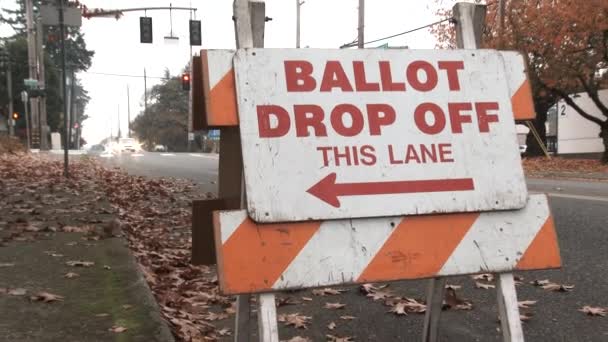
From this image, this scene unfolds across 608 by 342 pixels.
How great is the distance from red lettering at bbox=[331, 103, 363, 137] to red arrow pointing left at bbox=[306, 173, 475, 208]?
8.3 inches

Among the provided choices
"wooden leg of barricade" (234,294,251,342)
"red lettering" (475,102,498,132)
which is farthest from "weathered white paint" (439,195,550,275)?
"wooden leg of barricade" (234,294,251,342)

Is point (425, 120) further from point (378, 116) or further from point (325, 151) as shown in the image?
point (325, 151)

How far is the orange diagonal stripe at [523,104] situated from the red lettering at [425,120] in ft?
1.26

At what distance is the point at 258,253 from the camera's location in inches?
92.9

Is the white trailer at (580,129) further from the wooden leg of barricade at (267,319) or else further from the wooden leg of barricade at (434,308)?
the wooden leg of barricade at (267,319)

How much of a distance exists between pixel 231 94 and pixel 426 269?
112 centimetres

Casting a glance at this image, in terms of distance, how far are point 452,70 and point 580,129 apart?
29.6 meters

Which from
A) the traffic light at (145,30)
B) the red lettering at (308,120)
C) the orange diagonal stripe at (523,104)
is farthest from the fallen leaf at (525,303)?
the traffic light at (145,30)

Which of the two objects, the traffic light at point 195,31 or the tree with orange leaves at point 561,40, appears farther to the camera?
the traffic light at point 195,31

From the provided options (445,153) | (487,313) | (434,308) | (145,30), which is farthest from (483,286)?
(145,30)

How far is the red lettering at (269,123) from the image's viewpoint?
2477 mm

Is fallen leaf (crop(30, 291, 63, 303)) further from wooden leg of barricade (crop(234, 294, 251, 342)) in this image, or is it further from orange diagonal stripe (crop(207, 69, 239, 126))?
orange diagonal stripe (crop(207, 69, 239, 126))

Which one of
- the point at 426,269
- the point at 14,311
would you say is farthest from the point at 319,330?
the point at 14,311

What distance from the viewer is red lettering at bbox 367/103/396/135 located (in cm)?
261
